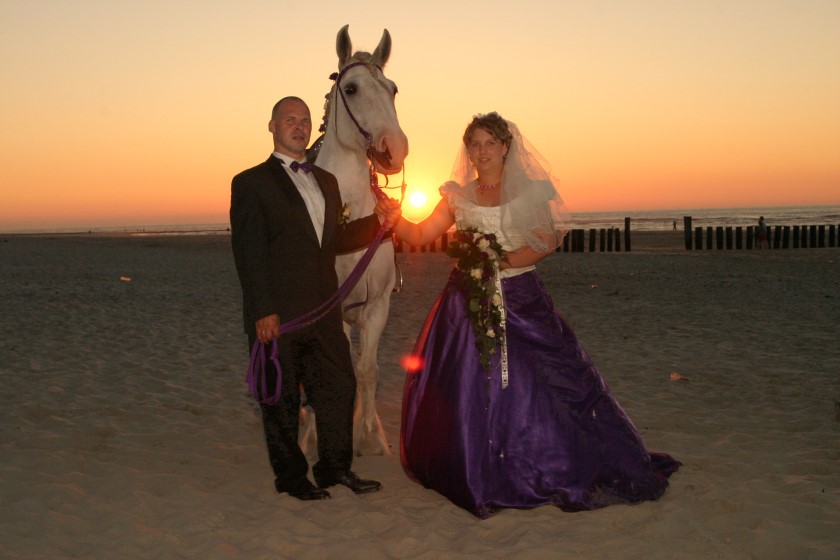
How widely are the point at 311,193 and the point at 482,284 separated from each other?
3.81 feet

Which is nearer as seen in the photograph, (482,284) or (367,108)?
(482,284)

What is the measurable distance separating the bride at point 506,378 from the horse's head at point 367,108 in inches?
16.7

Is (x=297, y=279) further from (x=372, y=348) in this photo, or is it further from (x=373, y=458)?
(x=373, y=458)

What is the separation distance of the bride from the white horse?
17.6 inches

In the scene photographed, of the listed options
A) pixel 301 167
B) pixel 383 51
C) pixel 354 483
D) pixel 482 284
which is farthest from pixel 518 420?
pixel 383 51

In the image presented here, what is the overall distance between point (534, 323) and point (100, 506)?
2730 mm

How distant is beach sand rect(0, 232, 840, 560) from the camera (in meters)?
3.80

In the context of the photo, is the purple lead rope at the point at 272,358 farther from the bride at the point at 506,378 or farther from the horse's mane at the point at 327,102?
the horse's mane at the point at 327,102

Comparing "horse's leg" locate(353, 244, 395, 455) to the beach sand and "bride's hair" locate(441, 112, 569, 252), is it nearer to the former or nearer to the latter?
the beach sand

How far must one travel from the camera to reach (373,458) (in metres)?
5.40

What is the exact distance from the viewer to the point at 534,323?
14.7ft

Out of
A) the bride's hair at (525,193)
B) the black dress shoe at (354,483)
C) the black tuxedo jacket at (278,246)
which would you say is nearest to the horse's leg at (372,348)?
the black tuxedo jacket at (278,246)

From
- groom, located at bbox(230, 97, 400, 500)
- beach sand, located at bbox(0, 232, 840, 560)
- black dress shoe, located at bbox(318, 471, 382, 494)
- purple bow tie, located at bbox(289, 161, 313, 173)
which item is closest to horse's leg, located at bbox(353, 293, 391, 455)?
beach sand, located at bbox(0, 232, 840, 560)

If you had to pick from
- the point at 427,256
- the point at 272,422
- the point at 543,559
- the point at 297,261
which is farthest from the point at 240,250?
the point at 427,256
